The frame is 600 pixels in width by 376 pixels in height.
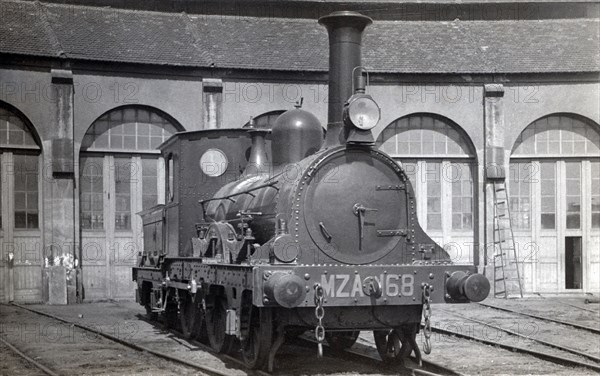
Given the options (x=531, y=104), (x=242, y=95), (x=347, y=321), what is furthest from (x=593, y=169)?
(x=347, y=321)

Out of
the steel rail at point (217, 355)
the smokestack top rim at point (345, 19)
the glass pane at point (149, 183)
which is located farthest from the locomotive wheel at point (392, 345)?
the glass pane at point (149, 183)

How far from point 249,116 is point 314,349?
30.5ft

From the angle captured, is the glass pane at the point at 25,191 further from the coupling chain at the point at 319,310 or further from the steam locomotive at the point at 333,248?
the coupling chain at the point at 319,310

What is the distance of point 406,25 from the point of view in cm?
1992

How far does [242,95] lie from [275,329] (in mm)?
10874

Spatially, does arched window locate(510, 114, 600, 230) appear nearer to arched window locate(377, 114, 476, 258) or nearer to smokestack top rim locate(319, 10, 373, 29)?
arched window locate(377, 114, 476, 258)

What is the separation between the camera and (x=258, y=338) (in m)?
7.96

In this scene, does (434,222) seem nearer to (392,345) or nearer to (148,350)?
(392,345)

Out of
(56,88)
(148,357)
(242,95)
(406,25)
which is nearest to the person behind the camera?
(148,357)

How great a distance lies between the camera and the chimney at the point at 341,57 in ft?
27.3

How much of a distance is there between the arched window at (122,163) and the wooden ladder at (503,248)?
8.02 metres

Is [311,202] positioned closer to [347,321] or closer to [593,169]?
[347,321]

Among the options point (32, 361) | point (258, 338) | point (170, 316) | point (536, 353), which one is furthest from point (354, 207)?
point (170, 316)

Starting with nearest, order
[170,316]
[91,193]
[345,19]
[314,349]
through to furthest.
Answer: [345,19] → [314,349] → [170,316] → [91,193]
